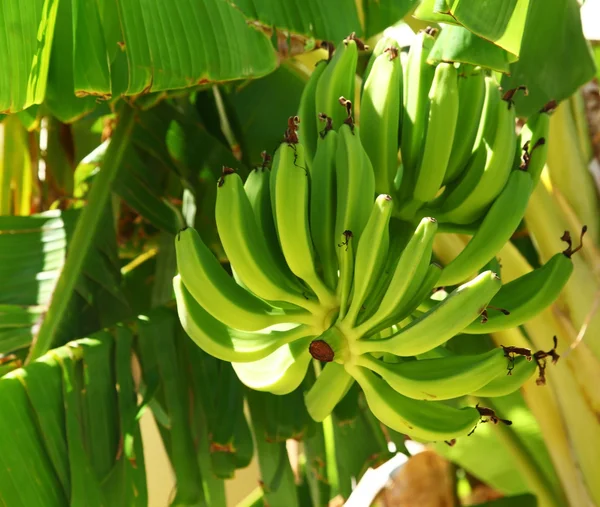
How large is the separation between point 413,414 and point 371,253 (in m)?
0.13

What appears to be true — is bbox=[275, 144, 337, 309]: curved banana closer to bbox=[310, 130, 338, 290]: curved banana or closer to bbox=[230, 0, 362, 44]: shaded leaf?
bbox=[310, 130, 338, 290]: curved banana

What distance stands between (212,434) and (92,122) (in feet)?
1.90

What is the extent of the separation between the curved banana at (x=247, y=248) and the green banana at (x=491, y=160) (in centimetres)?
15

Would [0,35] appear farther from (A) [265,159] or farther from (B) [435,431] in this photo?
(B) [435,431]

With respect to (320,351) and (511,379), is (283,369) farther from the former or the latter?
(511,379)

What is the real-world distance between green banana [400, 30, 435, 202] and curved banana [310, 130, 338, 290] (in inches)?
3.1

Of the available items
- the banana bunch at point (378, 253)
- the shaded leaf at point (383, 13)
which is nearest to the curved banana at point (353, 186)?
the banana bunch at point (378, 253)

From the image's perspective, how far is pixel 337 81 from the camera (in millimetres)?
562

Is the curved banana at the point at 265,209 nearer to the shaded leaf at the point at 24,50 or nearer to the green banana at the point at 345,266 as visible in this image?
the green banana at the point at 345,266

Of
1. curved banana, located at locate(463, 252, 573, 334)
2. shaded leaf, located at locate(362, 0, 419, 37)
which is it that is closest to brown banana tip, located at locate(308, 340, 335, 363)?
curved banana, located at locate(463, 252, 573, 334)

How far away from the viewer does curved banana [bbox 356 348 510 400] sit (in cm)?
45

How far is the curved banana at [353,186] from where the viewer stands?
484mm

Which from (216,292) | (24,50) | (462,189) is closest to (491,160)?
(462,189)

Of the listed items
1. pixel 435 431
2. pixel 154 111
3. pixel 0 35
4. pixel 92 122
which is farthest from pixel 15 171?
pixel 435 431
